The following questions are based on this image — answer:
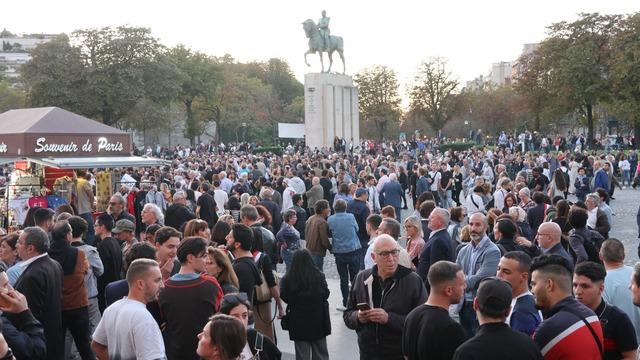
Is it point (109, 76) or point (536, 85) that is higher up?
point (109, 76)

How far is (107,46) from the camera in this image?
62.4 meters

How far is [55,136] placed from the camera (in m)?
18.7

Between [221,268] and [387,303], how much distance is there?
1559 millimetres

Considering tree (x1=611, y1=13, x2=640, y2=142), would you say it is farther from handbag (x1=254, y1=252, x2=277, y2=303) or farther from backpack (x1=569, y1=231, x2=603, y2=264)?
handbag (x1=254, y1=252, x2=277, y2=303)

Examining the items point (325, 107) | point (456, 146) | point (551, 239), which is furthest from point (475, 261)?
point (456, 146)

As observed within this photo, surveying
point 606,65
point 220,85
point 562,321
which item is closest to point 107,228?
point 562,321

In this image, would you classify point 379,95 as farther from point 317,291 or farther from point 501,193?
point 317,291

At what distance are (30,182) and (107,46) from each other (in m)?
46.2

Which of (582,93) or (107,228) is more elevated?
(582,93)

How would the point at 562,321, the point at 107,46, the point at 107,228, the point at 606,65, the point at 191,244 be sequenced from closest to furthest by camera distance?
the point at 562,321 → the point at 191,244 → the point at 107,228 → the point at 606,65 → the point at 107,46

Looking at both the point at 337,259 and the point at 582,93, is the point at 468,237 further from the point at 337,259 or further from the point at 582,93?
the point at 582,93

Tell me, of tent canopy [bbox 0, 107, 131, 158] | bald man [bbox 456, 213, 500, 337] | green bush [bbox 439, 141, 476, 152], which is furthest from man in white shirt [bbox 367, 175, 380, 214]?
green bush [bbox 439, 141, 476, 152]

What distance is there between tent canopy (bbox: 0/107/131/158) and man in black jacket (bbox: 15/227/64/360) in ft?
39.2

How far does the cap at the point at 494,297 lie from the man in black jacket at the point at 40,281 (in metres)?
4.01
